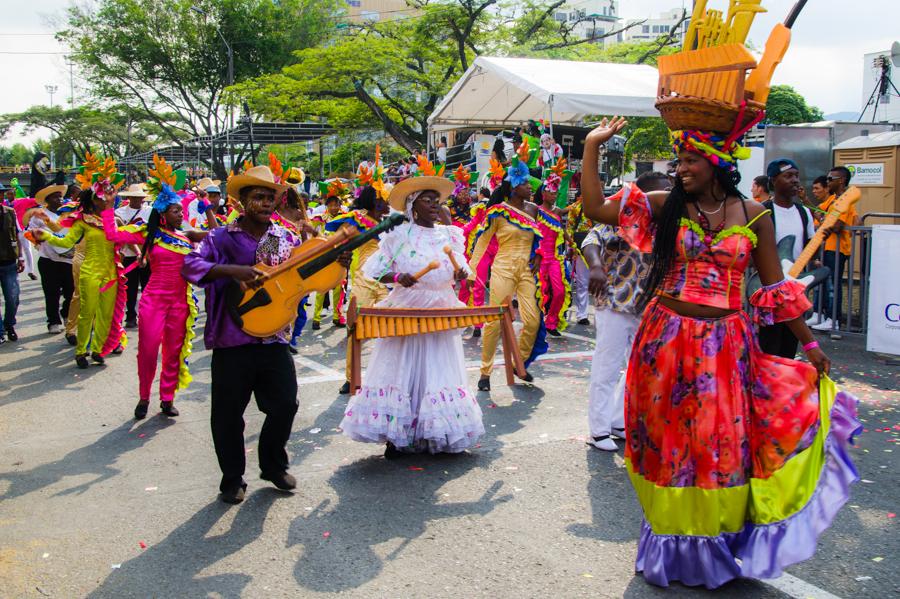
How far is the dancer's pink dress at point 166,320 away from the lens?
732cm

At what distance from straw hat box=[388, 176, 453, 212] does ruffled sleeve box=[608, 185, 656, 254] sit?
227 centimetres

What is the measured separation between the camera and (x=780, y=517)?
366cm

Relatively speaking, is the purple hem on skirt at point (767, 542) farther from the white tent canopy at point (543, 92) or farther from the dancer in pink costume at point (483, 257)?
the white tent canopy at point (543, 92)

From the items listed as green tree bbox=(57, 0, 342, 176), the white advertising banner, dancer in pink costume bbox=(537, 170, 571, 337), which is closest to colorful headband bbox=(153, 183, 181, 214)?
dancer in pink costume bbox=(537, 170, 571, 337)

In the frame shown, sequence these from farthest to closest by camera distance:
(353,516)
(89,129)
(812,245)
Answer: (89,129) → (812,245) → (353,516)

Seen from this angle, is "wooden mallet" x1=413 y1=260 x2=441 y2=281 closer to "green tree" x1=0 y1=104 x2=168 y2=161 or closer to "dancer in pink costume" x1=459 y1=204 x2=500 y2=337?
"dancer in pink costume" x1=459 y1=204 x2=500 y2=337

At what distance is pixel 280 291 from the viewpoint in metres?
4.91

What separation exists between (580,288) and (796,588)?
8526 millimetres

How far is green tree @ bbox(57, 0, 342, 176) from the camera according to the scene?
36.7 m

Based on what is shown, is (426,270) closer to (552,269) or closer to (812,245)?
(812,245)

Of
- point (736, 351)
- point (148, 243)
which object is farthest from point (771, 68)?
point (148, 243)

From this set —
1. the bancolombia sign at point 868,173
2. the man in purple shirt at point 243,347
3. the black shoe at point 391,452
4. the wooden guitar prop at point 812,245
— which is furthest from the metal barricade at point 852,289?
the man in purple shirt at point 243,347

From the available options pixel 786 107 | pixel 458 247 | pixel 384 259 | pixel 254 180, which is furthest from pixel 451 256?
pixel 786 107

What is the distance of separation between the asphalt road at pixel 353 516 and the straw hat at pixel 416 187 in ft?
6.22
